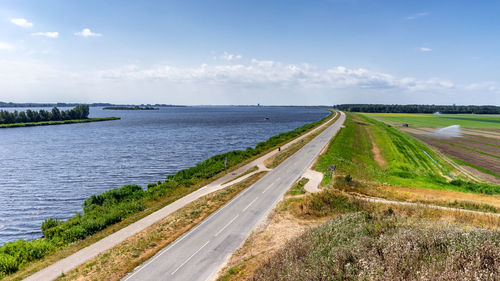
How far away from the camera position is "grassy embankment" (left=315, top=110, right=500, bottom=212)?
102 ft

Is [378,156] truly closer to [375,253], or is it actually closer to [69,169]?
[375,253]

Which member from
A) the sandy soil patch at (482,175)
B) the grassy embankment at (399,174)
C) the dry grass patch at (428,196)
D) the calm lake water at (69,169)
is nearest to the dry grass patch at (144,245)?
the calm lake water at (69,169)

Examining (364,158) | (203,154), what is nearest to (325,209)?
(364,158)

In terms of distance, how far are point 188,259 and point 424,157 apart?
65668mm

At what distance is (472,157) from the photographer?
6438cm

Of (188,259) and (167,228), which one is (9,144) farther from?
(188,259)

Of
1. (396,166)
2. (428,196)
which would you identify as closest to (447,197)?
(428,196)

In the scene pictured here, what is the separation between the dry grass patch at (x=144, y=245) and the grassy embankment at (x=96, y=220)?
3.71 metres

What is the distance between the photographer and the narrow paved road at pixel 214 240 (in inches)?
751

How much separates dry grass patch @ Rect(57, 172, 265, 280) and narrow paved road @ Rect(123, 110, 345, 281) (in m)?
0.77

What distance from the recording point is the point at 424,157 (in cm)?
6444

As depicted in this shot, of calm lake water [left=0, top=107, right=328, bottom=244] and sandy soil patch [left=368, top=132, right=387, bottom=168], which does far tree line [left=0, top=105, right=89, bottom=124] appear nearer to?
calm lake water [left=0, top=107, right=328, bottom=244]

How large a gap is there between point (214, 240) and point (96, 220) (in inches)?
561

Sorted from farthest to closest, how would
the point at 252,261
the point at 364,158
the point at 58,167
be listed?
1. the point at 364,158
2. the point at 58,167
3. the point at 252,261
